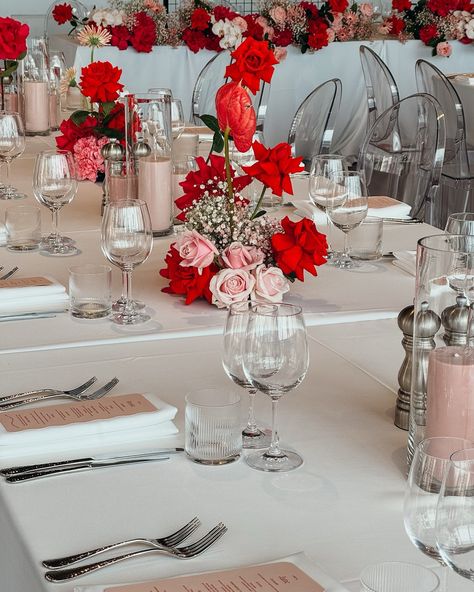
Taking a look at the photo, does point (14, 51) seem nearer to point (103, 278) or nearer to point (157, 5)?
point (103, 278)

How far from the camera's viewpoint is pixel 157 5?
676 cm

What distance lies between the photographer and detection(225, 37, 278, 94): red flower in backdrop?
1.71m

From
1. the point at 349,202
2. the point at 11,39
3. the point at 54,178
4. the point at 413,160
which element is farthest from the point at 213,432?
the point at 413,160

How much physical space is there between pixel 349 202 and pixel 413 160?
2458 mm

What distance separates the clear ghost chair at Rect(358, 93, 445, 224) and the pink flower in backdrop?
126 cm

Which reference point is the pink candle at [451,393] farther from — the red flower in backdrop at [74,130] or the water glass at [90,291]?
the red flower in backdrop at [74,130]

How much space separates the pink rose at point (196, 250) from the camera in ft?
5.93

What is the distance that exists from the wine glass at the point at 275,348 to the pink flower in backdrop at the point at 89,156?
66.7 inches

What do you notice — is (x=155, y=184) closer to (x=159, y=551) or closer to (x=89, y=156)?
(x=89, y=156)

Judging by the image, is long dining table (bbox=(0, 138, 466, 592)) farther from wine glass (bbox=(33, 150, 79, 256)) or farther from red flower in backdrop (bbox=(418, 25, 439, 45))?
red flower in backdrop (bbox=(418, 25, 439, 45))

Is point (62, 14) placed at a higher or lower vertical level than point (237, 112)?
higher

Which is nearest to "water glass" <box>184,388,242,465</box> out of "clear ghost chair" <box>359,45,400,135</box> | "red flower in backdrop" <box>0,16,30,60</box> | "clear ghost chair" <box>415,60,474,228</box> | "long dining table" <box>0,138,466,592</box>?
"long dining table" <box>0,138,466,592</box>

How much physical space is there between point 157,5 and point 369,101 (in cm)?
154

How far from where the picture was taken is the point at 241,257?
Answer: 1.81 meters
